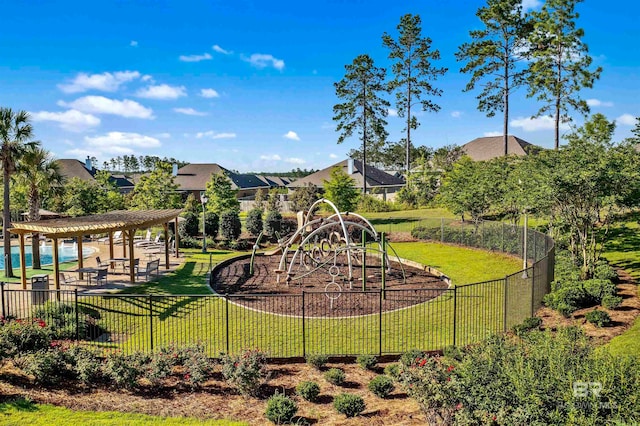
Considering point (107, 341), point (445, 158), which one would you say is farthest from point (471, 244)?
point (445, 158)

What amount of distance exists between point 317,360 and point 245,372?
1910 millimetres

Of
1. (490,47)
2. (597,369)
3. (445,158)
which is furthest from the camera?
(445,158)

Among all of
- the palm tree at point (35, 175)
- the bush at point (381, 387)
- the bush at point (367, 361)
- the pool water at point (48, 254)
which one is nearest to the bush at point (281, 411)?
the bush at point (381, 387)

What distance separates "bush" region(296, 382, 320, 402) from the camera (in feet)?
28.4

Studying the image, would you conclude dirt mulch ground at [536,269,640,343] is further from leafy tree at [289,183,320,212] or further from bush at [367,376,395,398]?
leafy tree at [289,183,320,212]

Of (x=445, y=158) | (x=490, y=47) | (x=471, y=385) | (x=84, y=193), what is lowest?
(x=471, y=385)

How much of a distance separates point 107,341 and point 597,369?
10.9m

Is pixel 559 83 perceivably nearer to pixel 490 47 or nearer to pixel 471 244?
pixel 490 47

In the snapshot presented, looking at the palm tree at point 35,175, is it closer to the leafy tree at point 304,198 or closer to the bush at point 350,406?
the bush at point 350,406

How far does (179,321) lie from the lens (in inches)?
528

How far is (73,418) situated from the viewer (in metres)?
7.92

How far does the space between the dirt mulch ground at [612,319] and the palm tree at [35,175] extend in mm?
19583

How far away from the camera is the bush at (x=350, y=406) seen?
8.04m

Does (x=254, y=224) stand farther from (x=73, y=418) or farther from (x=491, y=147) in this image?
(x=491, y=147)
